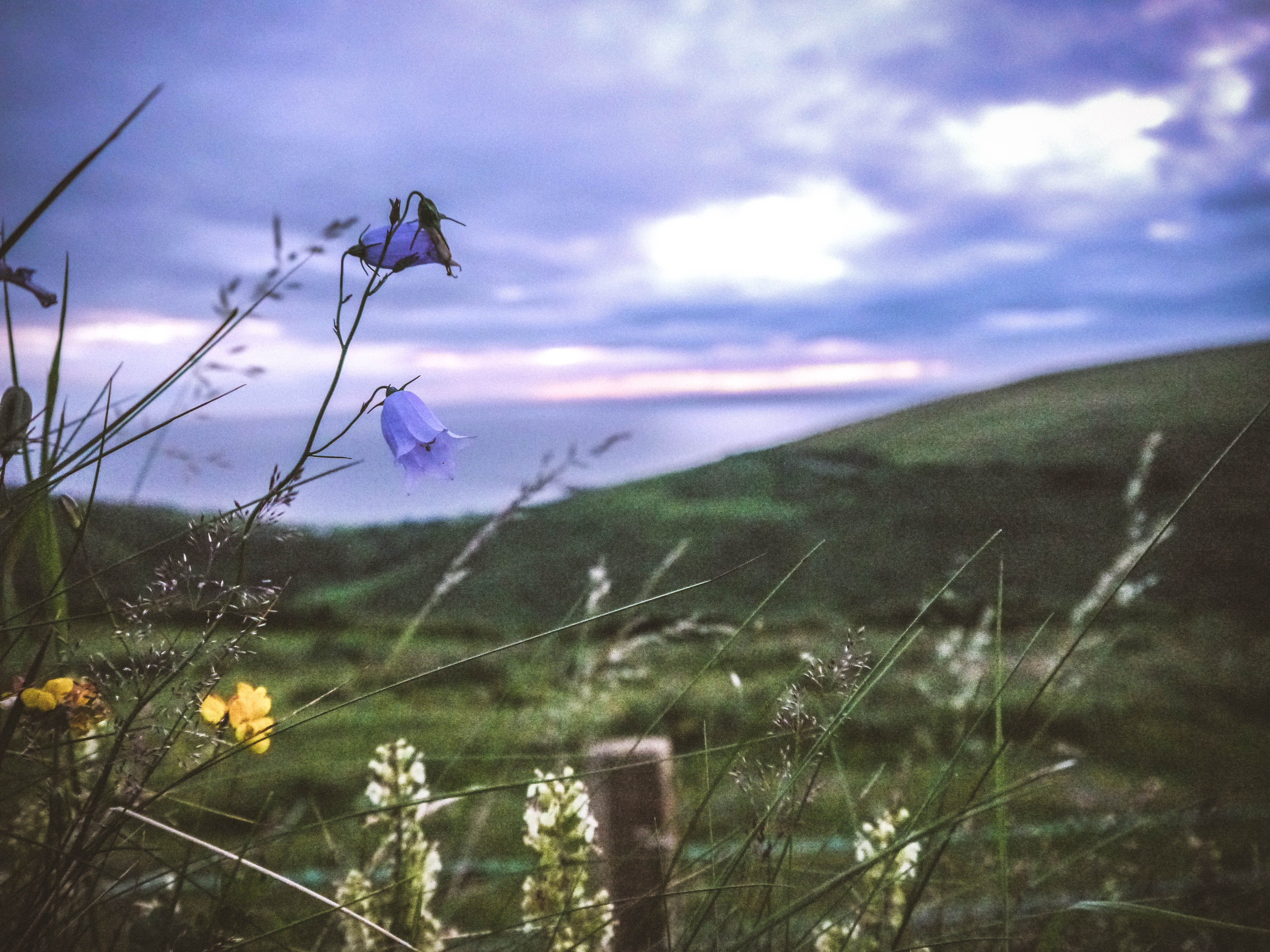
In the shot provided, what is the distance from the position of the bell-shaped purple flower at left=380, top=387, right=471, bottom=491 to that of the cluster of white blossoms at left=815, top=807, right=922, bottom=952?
680 mm

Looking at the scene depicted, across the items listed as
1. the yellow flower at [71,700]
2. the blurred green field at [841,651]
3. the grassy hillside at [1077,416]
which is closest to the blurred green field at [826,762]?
the blurred green field at [841,651]

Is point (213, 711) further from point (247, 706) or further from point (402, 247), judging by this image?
point (402, 247)

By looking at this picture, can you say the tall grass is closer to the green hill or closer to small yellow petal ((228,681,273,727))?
small yellow petal ((228,681,273,727))

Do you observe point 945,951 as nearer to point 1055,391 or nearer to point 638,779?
point 638,779

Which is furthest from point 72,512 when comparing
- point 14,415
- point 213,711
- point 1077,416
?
point 1077,416

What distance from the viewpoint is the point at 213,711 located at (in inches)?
37.4

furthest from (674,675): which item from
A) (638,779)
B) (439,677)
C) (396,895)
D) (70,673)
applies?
(70,673)

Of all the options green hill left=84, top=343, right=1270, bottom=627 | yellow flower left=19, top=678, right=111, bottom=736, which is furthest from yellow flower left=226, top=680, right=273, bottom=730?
green hill left=84, top=343, right=1270, bottom=627

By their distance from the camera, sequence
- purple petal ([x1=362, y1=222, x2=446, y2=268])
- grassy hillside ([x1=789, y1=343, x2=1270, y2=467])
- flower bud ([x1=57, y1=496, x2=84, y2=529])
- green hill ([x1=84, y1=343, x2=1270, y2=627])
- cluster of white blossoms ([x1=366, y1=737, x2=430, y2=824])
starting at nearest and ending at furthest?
1. flower bud ([x1=57, y1=496, x2=84, y2=529])
2. purple petal ([x1=362, y1=222, x2=446, y2=268])
3. cluster of white blossoms ([x1=366, y1=737, x2=430, y2=824])
4. green hill ([x1=84, y1=343, x2=1270, y2=627])
5. grassy hillside ([x1=789, y1=343, x2=1270, y2=467])

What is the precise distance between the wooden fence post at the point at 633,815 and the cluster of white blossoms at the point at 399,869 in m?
0.26

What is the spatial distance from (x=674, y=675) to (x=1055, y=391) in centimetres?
841

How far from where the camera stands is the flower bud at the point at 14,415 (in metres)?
0.77

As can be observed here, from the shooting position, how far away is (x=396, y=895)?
1.12 m

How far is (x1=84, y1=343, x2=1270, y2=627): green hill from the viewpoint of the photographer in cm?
611
